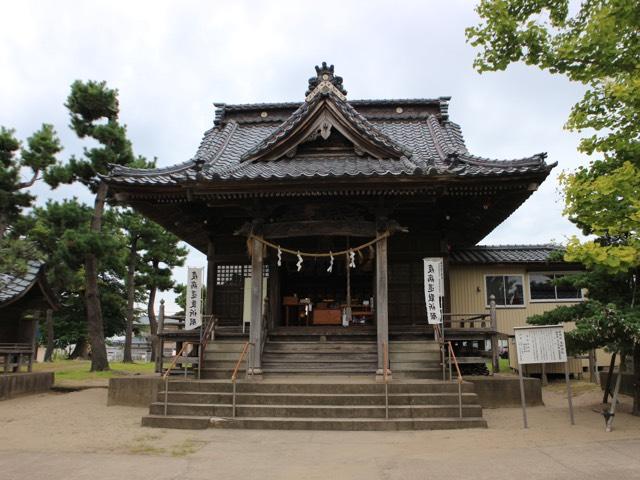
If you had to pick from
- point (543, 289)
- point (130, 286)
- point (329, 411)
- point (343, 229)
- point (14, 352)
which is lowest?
point (329, 411)

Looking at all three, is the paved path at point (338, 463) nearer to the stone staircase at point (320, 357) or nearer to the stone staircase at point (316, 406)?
the stone staircase at point (316, 406)

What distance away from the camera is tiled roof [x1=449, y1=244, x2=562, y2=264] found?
690 inches

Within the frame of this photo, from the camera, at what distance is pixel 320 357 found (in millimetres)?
12375

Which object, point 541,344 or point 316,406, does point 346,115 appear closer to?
point 541,344

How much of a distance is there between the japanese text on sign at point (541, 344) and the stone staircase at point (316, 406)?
126cm

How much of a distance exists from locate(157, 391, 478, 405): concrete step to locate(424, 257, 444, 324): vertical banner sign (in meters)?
2.76

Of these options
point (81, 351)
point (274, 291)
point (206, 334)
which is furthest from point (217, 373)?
point (81, 351)

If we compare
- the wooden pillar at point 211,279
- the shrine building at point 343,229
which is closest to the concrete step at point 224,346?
the shrine building at point 343,229

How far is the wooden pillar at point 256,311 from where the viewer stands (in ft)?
37.1

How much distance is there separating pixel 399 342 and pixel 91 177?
1605cm

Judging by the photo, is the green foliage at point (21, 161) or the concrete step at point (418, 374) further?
the green foliage at point (21, 161)

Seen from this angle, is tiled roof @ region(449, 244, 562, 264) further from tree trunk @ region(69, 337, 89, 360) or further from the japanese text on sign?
tree trunk @ region(69, 337, 89, 360)

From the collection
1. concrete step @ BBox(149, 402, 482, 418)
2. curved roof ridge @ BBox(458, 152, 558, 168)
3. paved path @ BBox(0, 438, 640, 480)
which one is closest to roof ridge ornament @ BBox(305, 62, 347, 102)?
curved roof ridge @ BBox(458, 152, 558, 168)

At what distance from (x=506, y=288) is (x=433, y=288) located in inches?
256
